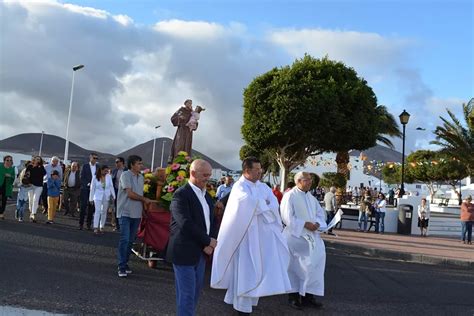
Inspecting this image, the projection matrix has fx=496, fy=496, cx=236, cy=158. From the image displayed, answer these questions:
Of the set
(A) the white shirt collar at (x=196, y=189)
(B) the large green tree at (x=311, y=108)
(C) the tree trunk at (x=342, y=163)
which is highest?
(B) the large green tree at (x=311, y=108)

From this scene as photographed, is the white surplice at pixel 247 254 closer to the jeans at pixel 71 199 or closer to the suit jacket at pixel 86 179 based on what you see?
the suit jacket at pixel 86 179

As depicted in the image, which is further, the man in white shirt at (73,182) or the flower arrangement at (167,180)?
the man in white shirt at (73,182)

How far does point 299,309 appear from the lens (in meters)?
6.45

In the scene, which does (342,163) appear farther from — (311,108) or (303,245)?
(303,245)

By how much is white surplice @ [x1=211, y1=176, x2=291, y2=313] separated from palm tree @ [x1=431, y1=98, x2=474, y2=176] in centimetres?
2757

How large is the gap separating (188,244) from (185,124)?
23.3 feet

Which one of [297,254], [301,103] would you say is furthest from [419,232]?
[297,254]

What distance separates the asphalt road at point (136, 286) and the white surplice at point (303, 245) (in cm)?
36

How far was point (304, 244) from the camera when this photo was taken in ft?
22.2

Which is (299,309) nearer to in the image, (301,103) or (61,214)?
(61,214)

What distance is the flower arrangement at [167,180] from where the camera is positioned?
26.3 feet

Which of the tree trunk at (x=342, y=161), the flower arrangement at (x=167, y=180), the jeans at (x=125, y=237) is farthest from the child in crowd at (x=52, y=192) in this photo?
the tree trunk at (x=342, y=161)

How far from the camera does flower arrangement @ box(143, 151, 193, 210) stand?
316 inches

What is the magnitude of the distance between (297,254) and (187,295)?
2583 millimetres
